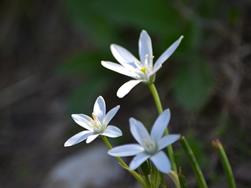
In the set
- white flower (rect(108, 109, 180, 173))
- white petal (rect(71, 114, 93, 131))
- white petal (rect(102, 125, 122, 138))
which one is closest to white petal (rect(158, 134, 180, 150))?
white flower (rect(108, 109, 180, 173))

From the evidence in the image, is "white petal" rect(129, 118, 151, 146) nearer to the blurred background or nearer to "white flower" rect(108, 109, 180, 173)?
"white flower" rect(108, 109, 180, 173)

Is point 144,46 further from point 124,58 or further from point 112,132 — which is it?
point 112,132

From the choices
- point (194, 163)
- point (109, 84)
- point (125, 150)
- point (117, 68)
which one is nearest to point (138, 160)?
point (125, 150)

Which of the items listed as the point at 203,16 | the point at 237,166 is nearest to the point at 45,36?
the point at 203,16

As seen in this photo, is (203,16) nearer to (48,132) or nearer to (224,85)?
(224,85)

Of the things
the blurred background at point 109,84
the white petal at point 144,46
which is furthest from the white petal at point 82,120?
the blurred background at point 109,84

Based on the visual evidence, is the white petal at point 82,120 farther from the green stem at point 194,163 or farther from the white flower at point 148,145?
the green stem at point 194,163
